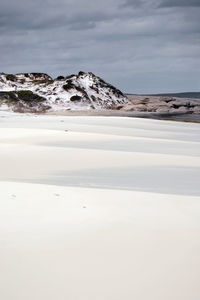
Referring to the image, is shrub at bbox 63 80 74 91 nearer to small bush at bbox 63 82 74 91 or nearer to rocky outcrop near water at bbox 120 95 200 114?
small bush at bbox 63 82 74 91

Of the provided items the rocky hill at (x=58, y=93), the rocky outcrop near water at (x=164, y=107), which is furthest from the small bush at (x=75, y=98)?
the rocky outcrop near water at (x=164, y=107)

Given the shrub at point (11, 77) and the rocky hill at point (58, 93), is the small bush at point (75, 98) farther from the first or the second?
the shrub at point (11, 77)

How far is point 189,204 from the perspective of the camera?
3.69 metres

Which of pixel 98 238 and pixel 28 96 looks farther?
pixel 28 96

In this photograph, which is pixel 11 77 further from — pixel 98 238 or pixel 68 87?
pixel 98 238

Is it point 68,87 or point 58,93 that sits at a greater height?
point 68,87

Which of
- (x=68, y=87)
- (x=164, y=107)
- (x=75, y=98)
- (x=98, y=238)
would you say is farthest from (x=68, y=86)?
(x=98, y=238)

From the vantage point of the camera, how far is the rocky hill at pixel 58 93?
25991mm

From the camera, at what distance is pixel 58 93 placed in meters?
27.8

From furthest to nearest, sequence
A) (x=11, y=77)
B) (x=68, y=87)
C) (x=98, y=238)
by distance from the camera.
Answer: (x=11, y=77) < (x=68, y=87) < (x=98, y=238)

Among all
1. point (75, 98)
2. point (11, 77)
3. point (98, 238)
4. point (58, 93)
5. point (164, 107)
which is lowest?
point (164, 107)

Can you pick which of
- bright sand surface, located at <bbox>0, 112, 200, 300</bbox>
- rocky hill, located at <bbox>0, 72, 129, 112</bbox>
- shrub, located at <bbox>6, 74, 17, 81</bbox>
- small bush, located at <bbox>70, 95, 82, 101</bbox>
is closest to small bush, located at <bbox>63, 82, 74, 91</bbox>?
rocky hill, located at <bbox>0, 72, 129, 112</bbox>

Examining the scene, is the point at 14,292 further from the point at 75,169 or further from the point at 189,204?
the point at 75,169

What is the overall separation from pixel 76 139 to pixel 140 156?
2735 mm
